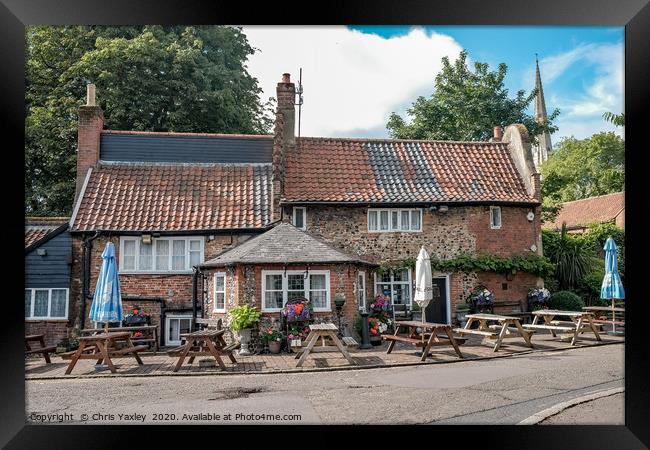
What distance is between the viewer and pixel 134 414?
25.9 ft

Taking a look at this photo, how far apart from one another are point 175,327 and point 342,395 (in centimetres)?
982

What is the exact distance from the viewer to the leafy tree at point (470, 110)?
89.8 feet

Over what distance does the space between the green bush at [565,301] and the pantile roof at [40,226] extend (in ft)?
55.5

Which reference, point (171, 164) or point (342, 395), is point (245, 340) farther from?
point (171, 164)

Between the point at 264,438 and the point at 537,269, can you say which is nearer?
the point at 264,438

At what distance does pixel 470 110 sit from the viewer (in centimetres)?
2741

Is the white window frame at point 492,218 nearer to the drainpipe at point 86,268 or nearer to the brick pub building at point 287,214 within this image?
the brick pub building at point 287,214

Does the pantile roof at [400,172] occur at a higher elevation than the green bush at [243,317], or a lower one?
higher

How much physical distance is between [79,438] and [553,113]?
89.9 feet

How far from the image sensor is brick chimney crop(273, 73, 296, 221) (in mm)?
18609

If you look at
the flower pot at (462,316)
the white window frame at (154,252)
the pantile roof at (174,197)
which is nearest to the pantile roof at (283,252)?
the white window frame at (154,252)
